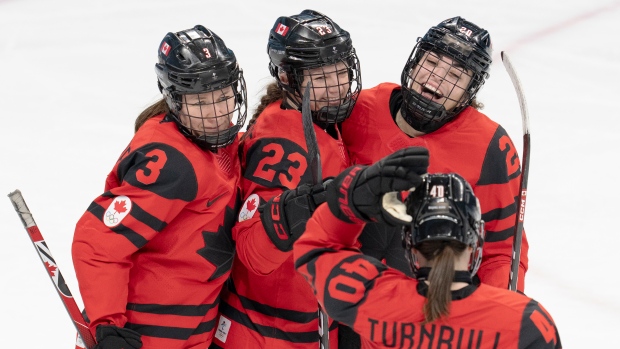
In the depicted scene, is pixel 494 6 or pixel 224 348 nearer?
pixel 224 348

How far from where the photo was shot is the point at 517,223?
2.44 meters

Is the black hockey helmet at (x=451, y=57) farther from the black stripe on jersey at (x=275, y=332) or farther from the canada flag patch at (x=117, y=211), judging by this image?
the canada flag patch at (x=117, y=211)

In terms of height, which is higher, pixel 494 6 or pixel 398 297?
pixel 398 297

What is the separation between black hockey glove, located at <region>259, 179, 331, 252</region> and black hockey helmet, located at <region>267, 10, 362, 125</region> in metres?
0.33

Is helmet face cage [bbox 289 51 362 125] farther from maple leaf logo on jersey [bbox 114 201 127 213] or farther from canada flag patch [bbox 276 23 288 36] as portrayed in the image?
maple leaf logo on jersey [bbox 114 201 127 213]

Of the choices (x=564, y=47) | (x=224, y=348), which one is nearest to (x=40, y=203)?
(x=224, y=348)

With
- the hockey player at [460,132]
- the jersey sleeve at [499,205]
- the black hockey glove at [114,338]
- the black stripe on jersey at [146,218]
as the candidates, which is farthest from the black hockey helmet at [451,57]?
the black hockey glove at [114,338]

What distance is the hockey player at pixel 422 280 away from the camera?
1744 millimetres

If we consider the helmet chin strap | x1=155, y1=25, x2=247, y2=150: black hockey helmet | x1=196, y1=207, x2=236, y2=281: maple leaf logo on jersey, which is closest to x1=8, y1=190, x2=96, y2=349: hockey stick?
x1=196, y1=207, x2=236, y2=281: maple leaf logo on jersey

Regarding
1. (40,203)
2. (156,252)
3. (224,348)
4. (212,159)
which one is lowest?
(40,203)

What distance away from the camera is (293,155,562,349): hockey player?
5.72ft

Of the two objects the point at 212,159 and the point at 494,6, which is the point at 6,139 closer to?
the point at 212,159

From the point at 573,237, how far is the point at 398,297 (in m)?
2.16

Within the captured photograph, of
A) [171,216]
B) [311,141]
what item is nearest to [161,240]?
[171,216]
